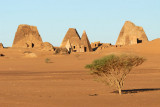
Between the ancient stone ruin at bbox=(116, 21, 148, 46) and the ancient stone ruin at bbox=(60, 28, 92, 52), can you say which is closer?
the ancient stone ruin at bbox=(60, 28, 92, 52)

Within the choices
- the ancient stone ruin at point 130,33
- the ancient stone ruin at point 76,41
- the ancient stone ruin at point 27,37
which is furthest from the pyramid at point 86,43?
the ancient stone ruin at point 130,33

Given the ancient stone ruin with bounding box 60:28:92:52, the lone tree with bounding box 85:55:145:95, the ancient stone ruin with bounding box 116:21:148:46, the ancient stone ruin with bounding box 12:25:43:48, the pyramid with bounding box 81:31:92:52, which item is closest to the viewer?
the lone tree with bounding box 85:55:145:95

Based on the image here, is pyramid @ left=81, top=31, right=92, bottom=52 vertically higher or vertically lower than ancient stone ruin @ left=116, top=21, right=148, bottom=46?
lower

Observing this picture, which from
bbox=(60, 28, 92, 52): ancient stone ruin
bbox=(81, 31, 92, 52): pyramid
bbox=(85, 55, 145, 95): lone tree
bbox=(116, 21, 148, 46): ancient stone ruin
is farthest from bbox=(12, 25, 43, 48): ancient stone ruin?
bbox=(85, 55, 145, 95): lone tree

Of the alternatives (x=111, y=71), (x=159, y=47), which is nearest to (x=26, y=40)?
(x=159, y=47)

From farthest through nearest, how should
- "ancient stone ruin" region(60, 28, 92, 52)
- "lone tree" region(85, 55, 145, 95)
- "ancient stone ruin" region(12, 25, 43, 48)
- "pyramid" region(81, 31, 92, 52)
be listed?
"ancient stone ruin" region(12, 25, 43, 48), "ancient stone ruin" region(60, 28, 92, 52), "pyramid" region(81, 31, 92, 52), "lone tree" region(85, 55, 145, 95)

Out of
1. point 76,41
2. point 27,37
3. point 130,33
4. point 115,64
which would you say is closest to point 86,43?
point 27,37

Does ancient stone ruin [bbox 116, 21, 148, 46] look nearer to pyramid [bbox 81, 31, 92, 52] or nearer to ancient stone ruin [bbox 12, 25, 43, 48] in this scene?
pyramid [bbox 81, 31, 92, 52]

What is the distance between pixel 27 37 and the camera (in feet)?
325

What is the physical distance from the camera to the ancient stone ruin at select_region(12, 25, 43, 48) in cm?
9586

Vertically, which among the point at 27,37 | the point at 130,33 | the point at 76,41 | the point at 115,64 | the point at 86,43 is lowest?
the point at 115,64

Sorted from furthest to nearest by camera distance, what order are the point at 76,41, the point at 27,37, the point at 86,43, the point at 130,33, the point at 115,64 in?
the point at 76,41, the point at 130,33, the point at 27,37, the point at 86,43, the point at 115,64

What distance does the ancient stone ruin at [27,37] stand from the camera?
315 feet

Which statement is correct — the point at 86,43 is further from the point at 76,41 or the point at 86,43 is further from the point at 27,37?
the point at 76,41
